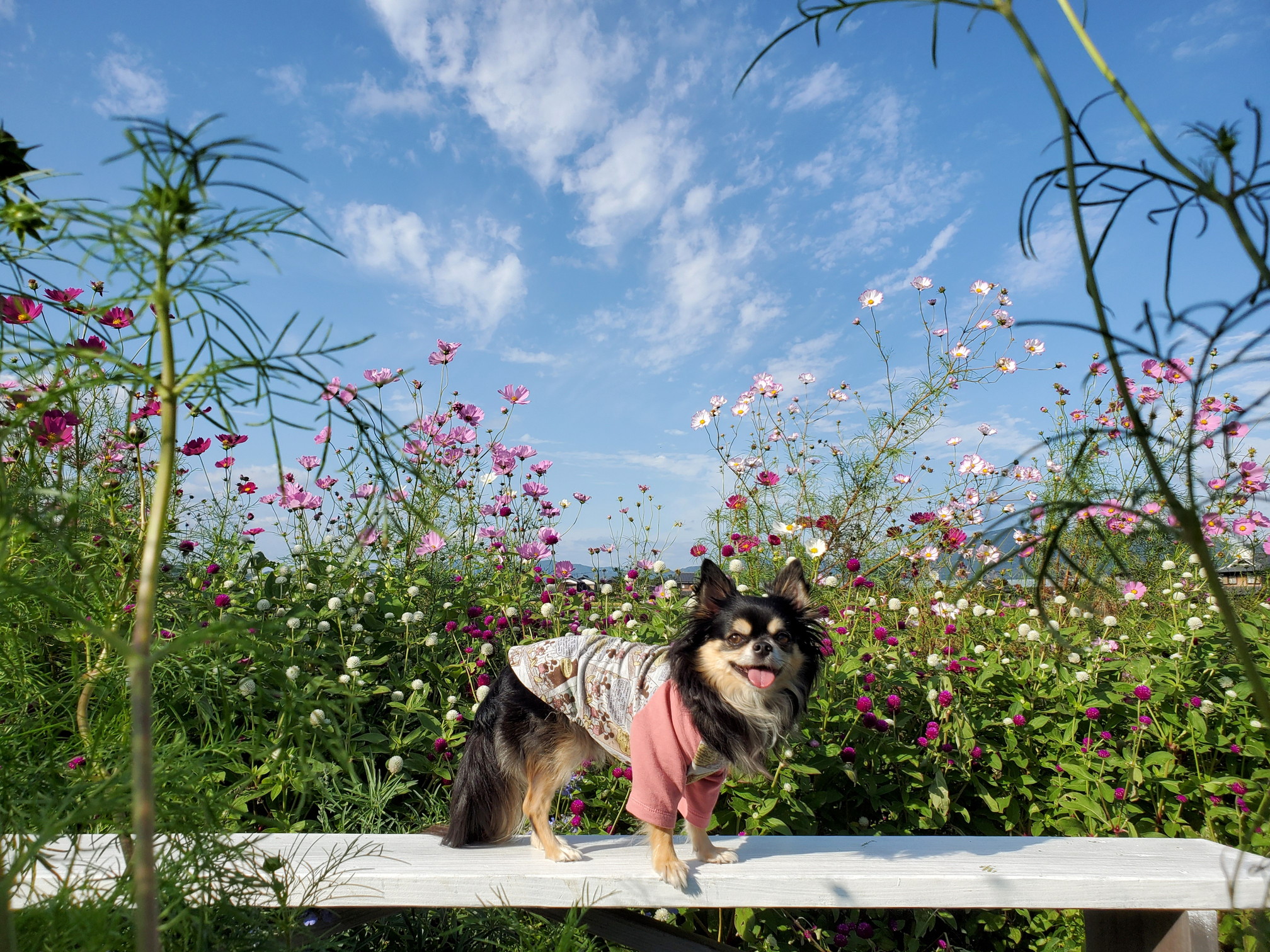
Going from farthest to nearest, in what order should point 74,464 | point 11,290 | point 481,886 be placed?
1. point 74,464
2. point 481,886
3. point 11,290

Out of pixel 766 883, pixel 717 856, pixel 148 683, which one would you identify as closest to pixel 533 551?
pixel 717 856

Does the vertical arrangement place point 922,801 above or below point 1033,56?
below

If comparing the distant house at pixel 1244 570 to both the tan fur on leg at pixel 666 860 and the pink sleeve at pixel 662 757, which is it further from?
the tan fur on leg at pixel 666 860

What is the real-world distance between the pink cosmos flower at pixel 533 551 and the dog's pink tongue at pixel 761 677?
191 cm

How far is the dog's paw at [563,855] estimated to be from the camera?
7.39ft

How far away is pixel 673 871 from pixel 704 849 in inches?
9.5

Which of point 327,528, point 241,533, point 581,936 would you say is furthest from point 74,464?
point 581,936

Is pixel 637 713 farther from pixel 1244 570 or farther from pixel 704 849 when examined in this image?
pixel 1244 570

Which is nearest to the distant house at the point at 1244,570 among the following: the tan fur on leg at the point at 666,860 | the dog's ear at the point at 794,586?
the dog's ear at the point at 794,586

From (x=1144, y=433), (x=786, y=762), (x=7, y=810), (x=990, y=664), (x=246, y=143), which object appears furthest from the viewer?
(x=990, y=664)

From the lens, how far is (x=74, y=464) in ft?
8.38

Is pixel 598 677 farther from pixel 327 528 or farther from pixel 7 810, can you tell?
pixel 327 528

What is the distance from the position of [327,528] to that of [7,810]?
340 cm

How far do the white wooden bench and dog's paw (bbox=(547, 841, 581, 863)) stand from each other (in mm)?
32
